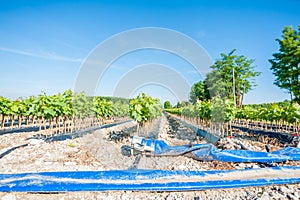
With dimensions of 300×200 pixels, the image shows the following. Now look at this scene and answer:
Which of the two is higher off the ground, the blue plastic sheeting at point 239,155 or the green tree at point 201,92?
the green tree at point 201,92

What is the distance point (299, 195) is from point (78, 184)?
3.33m

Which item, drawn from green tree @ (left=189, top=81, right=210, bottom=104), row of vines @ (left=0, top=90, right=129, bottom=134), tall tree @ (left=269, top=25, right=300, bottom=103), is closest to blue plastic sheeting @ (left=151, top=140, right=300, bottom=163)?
row of vines @ (left=0, top=90, right=129, bottom=134)

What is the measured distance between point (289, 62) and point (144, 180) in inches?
1173

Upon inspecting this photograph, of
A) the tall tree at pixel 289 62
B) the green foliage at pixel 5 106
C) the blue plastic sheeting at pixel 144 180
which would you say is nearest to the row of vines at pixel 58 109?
the green foliage at pixel 5 106

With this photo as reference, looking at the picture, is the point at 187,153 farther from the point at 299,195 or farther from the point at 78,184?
the point at 78,184

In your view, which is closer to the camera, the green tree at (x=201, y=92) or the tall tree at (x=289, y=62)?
the tall tree at (x=289, y=62)

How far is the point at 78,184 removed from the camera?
290 centimetres

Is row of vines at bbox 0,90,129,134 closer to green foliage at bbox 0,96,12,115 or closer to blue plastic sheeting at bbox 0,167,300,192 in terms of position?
green foliage at bbox 0,96,12,115

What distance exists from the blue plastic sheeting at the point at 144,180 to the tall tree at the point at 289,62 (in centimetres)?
2595

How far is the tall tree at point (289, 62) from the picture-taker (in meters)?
24.1

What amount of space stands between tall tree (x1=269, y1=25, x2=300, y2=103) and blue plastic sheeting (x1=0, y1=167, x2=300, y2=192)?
85.1 feet

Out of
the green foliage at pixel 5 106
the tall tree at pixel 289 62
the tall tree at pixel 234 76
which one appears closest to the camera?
the green foliage at pixel 5 106

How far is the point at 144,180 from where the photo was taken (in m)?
3.10

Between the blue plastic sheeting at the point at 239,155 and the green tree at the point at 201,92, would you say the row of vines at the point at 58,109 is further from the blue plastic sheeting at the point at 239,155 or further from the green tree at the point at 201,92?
the green tree at the point at 201,92
